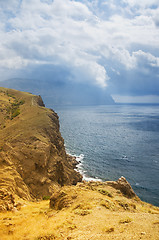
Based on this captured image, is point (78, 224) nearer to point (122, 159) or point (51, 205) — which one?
point (51, 205)

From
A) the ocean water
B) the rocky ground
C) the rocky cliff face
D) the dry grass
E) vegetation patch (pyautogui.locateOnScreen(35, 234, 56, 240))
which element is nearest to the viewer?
the dry grass

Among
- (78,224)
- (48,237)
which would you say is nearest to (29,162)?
(78,224)

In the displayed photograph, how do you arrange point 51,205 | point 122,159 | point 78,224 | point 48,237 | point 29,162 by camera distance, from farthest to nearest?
point 122,159
point 29,162
point 51,205
point 78,224
point 48,237

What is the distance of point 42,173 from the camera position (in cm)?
2797

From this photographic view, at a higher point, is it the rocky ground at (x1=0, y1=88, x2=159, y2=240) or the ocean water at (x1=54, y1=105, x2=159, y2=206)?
the rocky ground at (x1=0, y1=88, x2=159, y2=240)

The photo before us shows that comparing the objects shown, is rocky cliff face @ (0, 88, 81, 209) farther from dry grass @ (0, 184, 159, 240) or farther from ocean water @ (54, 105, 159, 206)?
ocean water @ (54, 105, 159, 206)

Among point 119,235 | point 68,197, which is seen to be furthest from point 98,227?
point 68,197

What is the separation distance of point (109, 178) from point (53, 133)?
96.0ft

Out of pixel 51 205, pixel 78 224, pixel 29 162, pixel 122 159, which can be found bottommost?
pixel 122 159

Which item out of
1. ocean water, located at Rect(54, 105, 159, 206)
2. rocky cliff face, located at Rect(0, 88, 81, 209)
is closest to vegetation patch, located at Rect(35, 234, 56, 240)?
rocky cliff face, located at Rect(0, 88, 81, 209)

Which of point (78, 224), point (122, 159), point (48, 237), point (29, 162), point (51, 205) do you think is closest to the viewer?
point (48, 237)

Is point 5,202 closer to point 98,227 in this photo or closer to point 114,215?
point 98,227

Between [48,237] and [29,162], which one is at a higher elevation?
[29,162]

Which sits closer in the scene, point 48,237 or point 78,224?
point 48,237
